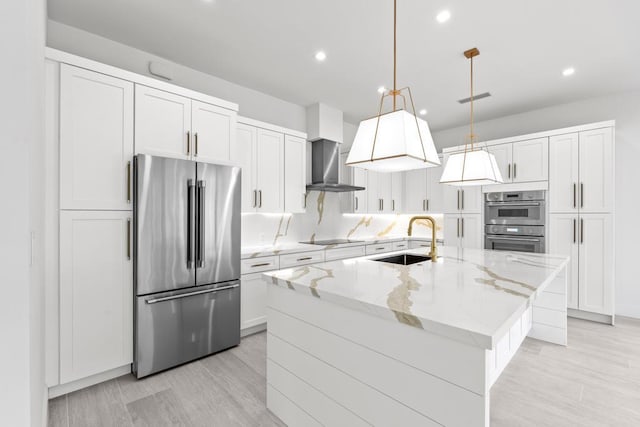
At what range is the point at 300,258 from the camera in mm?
3742

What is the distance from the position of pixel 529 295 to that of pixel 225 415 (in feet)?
6.37

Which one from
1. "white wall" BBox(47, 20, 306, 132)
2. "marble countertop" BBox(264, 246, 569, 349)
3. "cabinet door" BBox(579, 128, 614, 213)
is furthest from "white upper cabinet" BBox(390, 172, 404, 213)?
"marble countertop" BBox(264, 246, 569, 349)

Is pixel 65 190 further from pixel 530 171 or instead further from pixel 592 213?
pixel 592 213

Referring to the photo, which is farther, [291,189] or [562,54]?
[291,189]

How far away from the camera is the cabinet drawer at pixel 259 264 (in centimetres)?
319

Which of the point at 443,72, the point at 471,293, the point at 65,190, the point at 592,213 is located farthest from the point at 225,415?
the point at 592,213

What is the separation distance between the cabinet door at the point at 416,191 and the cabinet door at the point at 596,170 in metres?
2.16

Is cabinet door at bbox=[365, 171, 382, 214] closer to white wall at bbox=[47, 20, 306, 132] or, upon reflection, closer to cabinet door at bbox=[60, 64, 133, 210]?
white wall at bbox=[47, 20, 306, 132]

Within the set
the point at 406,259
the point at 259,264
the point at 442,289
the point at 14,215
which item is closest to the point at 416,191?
the point at 406,259

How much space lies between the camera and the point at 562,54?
2.97 m

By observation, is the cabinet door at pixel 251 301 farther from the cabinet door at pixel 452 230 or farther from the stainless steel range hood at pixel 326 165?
the cabinet door at pixel 452 230

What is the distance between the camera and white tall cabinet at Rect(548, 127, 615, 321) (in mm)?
3574

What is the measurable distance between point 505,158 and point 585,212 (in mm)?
1162

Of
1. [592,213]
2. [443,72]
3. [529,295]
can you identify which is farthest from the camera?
[592,213]
